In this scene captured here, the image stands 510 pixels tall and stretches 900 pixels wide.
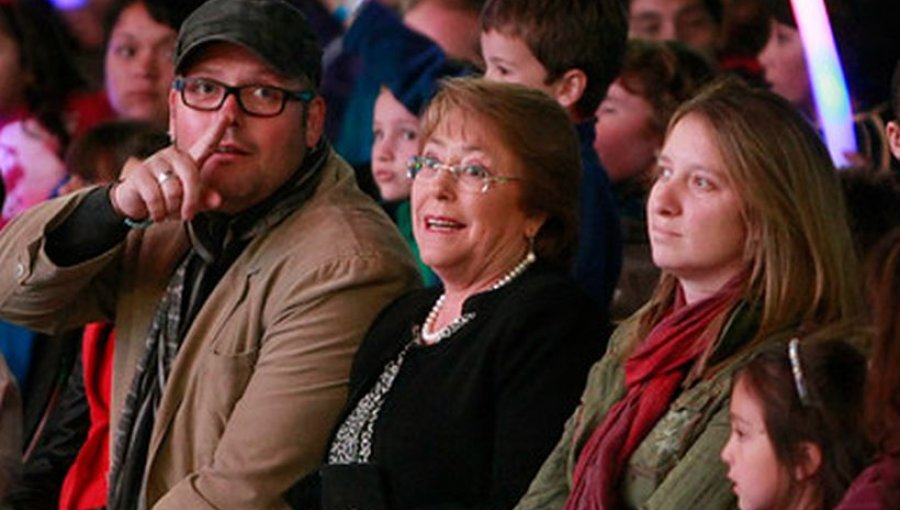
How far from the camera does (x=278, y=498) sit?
17.7 feet

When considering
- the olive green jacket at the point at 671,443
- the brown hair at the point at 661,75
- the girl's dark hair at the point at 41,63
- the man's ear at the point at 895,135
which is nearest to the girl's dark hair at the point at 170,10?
the girl's dark hair at the point at 41,63

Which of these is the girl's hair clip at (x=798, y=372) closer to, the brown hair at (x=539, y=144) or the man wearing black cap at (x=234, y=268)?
the brown hair at (x=539, y=144)

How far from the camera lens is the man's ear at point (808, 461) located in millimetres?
4066

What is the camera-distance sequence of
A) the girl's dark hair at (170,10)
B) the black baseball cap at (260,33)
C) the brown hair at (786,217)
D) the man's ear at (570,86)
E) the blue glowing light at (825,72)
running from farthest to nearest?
1. the girl's dark hair at (170,10)
2. the man's ear at (570,86)
3. the blue glowing light at (825,72)
4. the black baseball cap at (260,33)
5. the brown hair at (786,217)

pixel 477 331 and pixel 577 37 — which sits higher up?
pixel 577 37

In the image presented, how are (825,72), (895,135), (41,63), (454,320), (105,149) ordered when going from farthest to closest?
(41,63) < (105,149) < (825,72) < (454,320) < (895,135)

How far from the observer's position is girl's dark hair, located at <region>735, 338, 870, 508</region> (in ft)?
13.2

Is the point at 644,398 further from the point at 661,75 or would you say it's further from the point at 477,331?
the point at 661,75

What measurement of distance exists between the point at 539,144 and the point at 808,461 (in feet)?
4.26

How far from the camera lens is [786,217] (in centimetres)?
449

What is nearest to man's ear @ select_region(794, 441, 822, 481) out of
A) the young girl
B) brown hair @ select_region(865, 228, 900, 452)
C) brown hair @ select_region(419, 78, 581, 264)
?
the young girl

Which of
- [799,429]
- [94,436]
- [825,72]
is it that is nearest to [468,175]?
[825,72]

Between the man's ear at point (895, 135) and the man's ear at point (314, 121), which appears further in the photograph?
Answer: the man's ear at point (314, 121)

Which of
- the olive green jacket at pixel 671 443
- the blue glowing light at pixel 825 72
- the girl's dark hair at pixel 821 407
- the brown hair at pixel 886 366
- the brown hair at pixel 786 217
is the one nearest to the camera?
the brown hair at pixel 886 366
